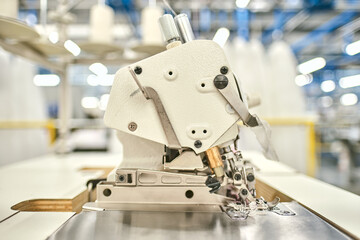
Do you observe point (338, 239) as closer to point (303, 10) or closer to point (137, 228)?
point (137, 228)

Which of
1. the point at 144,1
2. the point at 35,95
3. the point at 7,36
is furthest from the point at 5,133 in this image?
the point at 144,1

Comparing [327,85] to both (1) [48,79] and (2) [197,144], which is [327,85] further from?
(2) [197,144]

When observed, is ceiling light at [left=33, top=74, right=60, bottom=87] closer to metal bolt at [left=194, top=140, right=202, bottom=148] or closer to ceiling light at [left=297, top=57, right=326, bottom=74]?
ceiling light at [left=297, top=57, right=326, bottom=74]

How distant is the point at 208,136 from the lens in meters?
0.73

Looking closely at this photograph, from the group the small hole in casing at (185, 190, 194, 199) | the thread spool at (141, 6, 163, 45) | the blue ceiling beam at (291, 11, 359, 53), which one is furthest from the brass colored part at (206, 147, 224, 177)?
the blue ceiling beam at (291, 11, 359, 53)

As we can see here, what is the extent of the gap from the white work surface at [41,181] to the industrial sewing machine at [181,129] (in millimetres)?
256

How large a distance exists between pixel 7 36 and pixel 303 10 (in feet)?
12.8

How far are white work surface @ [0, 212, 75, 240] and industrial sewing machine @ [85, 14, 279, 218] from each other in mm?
96

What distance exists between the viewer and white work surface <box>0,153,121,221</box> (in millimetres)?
922

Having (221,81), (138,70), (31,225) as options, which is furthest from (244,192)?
(31,225)

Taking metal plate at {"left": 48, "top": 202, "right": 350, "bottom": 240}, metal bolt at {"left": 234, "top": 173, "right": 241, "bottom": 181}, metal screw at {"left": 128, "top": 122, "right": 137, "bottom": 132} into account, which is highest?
metal screw at {"left": 128, "top": 122, "right": 137, "bottom": 132}

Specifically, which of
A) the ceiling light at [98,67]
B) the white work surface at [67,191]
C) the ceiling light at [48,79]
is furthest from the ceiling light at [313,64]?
the ceiling light at [48,79]

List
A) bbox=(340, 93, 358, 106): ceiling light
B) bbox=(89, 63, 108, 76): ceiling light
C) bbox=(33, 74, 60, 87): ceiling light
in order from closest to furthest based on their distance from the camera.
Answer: bbox=(89, 63, 108, 76): ceiling light → bbox=(33, 74, 60, 87): ceiling light → bbox=(340, 93, 358, 106): ceiling light

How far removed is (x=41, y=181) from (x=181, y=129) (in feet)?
2.61
